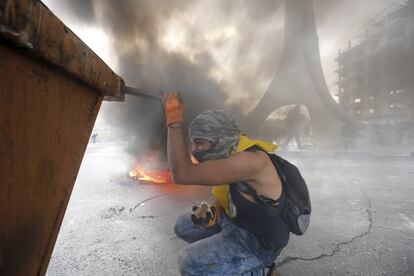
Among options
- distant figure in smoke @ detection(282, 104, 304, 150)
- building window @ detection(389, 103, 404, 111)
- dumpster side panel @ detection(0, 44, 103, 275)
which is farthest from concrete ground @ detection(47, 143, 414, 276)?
building window @ detection(389, 103, 404, 111)

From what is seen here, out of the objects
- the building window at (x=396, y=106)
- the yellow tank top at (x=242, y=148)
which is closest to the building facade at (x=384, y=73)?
the building window at (x=396, y=106)

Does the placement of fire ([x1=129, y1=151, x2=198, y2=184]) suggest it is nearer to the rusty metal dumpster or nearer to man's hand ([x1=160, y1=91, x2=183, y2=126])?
man's hand ([x1=160, y1=91, x2=183, y2=126])

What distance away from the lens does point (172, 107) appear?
1805 millimetres

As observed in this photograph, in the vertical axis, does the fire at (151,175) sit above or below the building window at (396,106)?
below

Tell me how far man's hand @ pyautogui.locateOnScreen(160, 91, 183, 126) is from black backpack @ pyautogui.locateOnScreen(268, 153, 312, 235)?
72 centimetres

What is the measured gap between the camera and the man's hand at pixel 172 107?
69.4 inches

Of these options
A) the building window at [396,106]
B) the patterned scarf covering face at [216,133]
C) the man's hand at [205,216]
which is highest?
the building window at [396,106]

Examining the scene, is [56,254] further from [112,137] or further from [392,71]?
[392,71]

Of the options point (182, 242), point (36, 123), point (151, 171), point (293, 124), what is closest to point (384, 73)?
point (293, 124)

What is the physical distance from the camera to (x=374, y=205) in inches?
167

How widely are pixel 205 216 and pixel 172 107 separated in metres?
0.96

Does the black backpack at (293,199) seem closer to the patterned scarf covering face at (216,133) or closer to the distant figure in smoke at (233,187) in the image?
the distant figure in smoke at (233,187)

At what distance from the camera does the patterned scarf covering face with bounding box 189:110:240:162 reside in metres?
1.65

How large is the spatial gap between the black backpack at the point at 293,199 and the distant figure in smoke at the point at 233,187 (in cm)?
5
